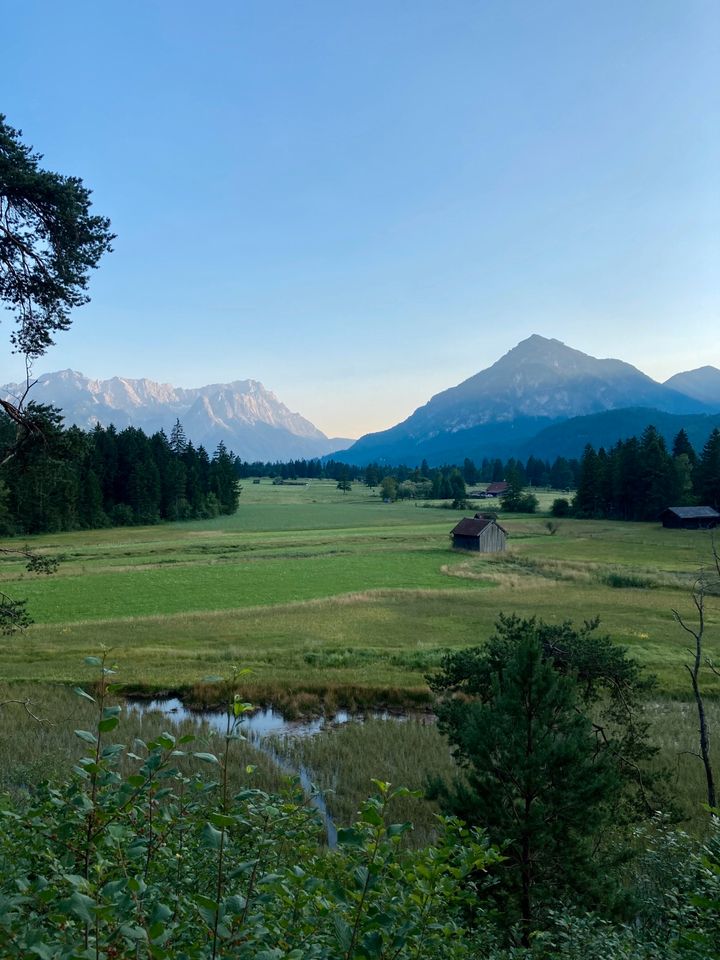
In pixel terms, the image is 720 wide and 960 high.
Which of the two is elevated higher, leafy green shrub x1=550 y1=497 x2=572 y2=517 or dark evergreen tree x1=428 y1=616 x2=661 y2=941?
dark evergreen tree x1=428 y1=616 x2=661 y2=941

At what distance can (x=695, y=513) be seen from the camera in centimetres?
8362

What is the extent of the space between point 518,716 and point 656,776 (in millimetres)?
5278

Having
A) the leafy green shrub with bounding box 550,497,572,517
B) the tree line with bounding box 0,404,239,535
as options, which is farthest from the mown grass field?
the leafy green shrub with bounding box 550,497,572,517

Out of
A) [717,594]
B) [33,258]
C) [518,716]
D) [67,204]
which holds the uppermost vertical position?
[67,204]

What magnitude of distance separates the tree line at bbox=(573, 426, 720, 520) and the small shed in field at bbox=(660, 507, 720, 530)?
6293 millimetres

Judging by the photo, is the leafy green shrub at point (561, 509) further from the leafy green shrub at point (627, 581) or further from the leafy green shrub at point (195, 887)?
the leafy green shrub at point (195, 887)

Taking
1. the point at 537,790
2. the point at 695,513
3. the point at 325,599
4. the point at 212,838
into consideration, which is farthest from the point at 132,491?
the point at 212,838

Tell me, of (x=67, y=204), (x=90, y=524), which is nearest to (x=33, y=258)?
(x=67, y=204)

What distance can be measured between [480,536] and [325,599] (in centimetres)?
2998

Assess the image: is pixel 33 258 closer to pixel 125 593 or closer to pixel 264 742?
pixel 264 742

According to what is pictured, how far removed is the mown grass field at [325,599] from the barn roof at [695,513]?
4.33 m

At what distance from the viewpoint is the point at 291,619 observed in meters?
37.1

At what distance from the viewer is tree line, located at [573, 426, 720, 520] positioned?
91.8 metres

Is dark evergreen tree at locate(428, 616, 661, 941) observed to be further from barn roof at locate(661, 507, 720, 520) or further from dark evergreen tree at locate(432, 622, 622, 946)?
barn roof at locate(661, 507, 720, 520)
